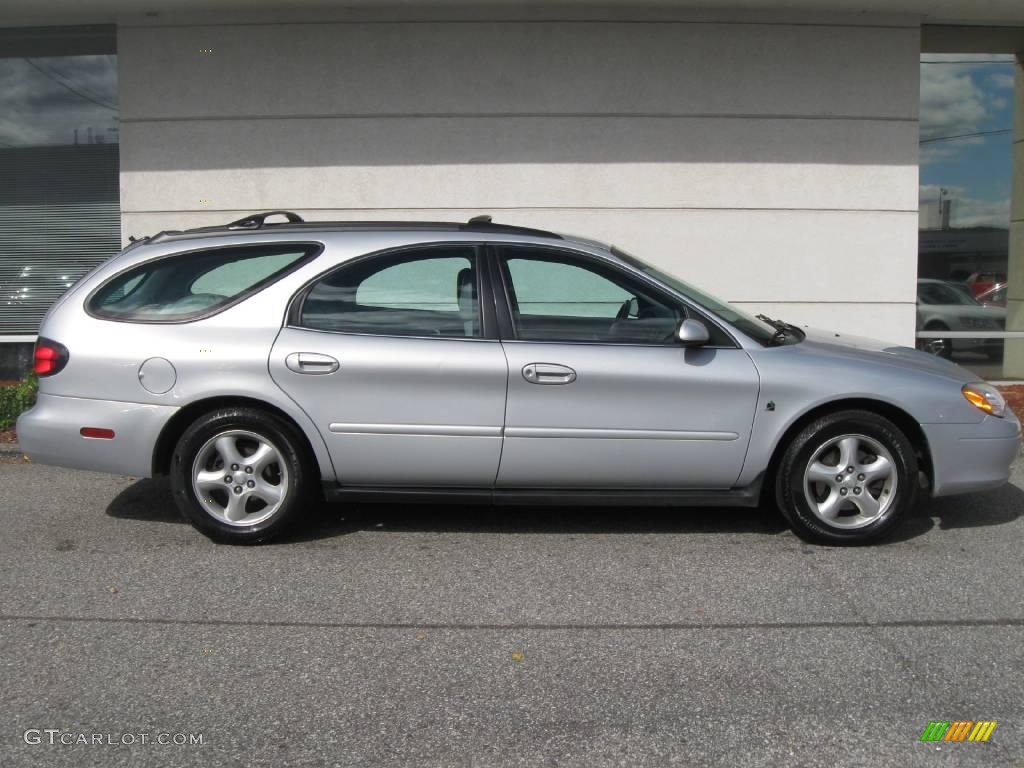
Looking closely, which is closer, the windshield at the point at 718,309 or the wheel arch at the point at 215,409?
the wheel arch at the point at 215,409

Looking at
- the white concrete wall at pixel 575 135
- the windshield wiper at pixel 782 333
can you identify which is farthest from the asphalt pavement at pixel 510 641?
the white concrete wall at pixel 575 135

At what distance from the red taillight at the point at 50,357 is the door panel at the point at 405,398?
44.6 inches

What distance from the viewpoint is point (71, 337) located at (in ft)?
17.4

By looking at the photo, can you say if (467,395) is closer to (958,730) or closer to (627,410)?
(627,410)

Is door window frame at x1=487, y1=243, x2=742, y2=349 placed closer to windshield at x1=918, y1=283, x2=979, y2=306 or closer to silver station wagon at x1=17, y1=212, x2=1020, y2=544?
silver station wagon at x1=17, y1=212, x2=1020, y2=544

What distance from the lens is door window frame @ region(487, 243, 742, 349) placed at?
5.20 meters

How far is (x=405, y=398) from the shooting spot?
514 centimetres

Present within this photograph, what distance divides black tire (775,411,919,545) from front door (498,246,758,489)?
11.7 inches

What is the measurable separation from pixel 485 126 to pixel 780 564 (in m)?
5.83

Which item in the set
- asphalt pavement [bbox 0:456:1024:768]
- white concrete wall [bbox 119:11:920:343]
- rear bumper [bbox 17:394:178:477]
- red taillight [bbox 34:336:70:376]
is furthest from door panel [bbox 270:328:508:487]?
white concrete wall [bbox 119:11:920:343]

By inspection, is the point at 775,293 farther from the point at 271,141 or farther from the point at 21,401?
the point at 21,401

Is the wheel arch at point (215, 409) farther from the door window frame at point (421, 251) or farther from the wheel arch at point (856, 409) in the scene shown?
the wheel arch at point (856, 409)

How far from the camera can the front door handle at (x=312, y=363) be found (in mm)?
5137

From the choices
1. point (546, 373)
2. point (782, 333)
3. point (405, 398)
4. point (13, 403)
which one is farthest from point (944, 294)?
point (13, 403)
